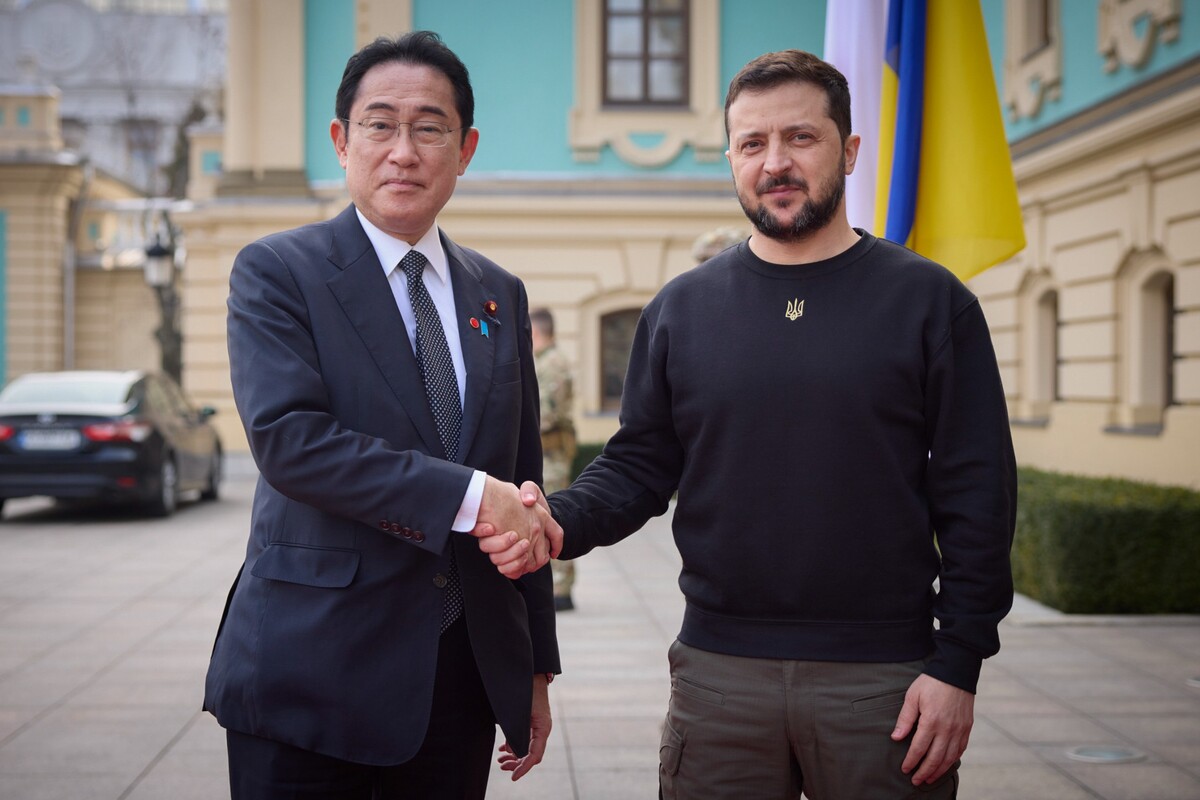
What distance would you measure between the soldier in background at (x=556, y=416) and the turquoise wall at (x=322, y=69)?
35.1 feet

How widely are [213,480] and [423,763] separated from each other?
14.3 meters

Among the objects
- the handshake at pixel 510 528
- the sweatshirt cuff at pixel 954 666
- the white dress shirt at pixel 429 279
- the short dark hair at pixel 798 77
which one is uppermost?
the short dark hair at pixel 798 77

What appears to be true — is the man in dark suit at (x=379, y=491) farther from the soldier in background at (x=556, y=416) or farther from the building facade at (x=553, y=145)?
the building facade at (x=553, y=145)

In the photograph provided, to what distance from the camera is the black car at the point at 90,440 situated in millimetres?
13164

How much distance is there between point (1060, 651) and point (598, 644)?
262 cm

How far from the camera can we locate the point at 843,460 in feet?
8.70

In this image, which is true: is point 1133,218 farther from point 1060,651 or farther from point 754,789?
point 754,789

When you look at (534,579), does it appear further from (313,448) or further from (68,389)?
(68,389)

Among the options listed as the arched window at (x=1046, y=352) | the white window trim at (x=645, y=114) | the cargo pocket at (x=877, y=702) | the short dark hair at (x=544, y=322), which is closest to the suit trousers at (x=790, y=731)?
the cargo pocket at (x=877, y=702)

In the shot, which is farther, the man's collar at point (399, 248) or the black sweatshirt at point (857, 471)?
the man's collar at point (399, 248)

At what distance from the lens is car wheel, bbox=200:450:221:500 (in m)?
16.2

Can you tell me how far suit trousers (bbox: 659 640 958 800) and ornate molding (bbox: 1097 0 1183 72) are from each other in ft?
33.7

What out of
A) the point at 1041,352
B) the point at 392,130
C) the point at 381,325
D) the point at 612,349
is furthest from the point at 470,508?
the point at 612,349

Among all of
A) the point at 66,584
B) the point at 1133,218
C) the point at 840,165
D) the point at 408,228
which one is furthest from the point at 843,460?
the point at 1133,218
